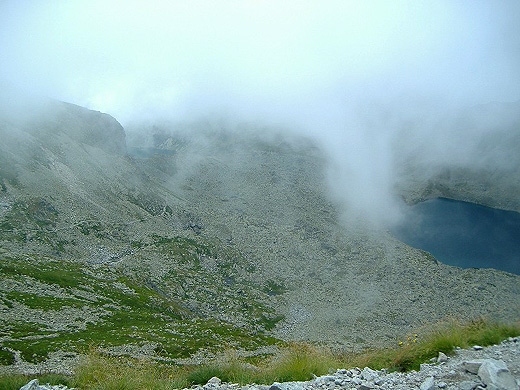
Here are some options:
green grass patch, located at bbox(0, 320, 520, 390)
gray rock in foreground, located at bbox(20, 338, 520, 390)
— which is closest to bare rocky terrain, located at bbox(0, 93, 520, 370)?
green grass patch, located at bbox(0, 320, 520, 390)

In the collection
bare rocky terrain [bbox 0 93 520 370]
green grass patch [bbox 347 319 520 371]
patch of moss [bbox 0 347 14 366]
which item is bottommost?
patch of moss [bbox 0 347 14 366]

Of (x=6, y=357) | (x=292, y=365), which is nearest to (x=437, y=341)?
(x=292, y=365)

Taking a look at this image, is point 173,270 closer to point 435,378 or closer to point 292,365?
point 292,365

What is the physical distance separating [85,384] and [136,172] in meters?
178

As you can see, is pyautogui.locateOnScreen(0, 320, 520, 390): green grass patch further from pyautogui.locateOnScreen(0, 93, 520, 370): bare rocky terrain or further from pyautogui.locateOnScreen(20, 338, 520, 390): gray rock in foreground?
pyautogui.locateOnScreen(0, 93, 520, 370): bare rocky terrain

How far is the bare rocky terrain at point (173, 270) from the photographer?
6041 cm

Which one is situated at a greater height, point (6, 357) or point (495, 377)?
point (495, 377)

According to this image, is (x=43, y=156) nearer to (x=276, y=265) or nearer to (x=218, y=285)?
(x=218, y=285)

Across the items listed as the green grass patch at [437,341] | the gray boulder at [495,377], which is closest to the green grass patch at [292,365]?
the green grass patch at [437,341]

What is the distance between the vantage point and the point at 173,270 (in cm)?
11200

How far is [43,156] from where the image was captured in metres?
136

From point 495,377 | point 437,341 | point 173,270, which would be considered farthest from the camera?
point 173,270

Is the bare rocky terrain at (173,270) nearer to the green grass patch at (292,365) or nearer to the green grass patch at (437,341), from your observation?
the green grass patch at (292,365)

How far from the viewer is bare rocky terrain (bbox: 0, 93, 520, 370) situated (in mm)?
60406
